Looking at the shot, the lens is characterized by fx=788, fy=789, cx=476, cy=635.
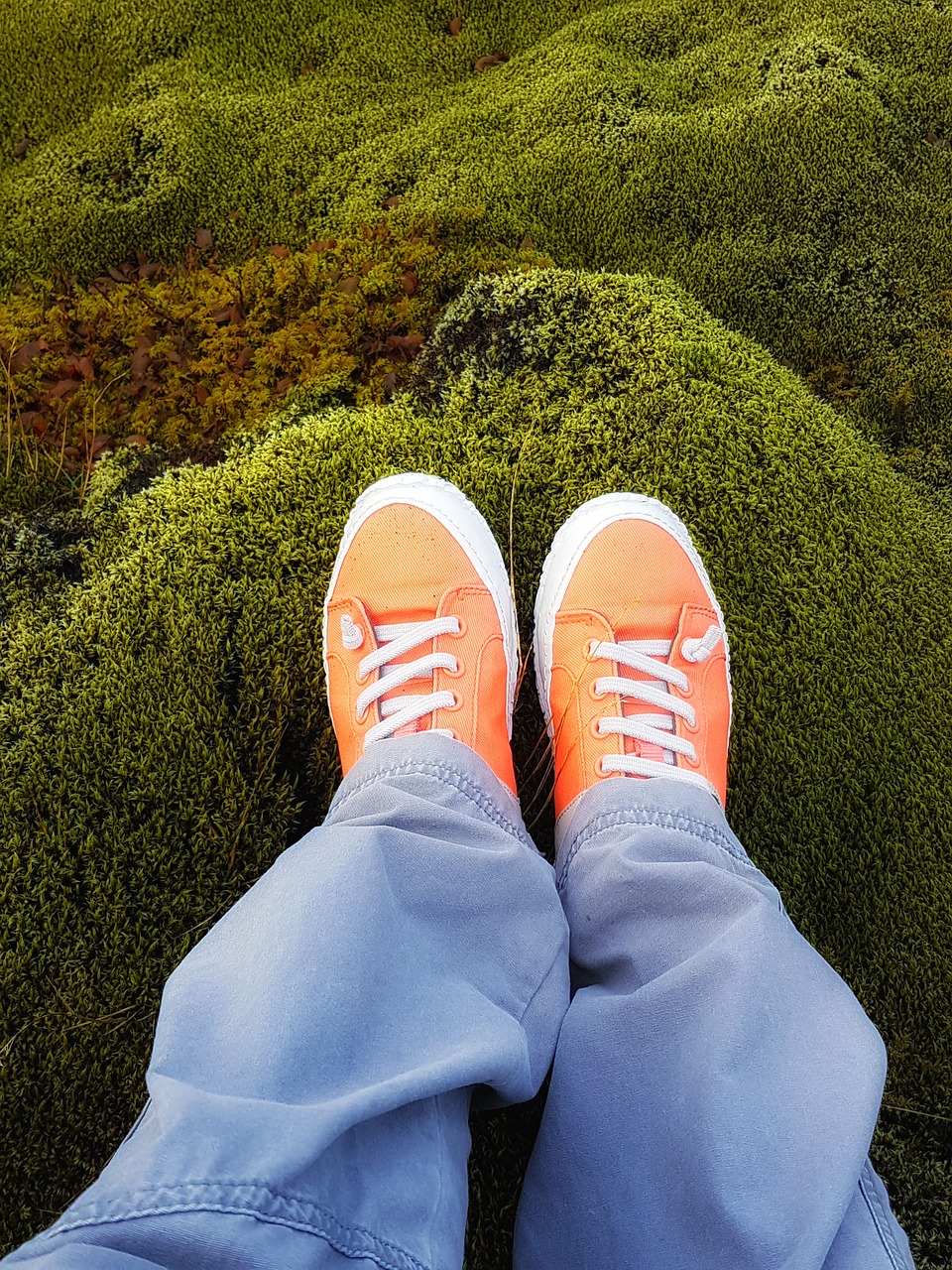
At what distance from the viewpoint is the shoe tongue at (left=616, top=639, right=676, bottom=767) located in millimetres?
1681

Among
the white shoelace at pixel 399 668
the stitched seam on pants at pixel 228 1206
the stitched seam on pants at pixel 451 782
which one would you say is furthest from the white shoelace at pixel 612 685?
the stitched seam on pants at pixel 228 1206

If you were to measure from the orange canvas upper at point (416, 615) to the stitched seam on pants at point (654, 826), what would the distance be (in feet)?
0.70

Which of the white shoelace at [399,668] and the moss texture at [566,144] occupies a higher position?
the moss texture at [566,144]

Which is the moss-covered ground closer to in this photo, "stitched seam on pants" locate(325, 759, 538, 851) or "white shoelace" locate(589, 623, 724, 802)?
"white shoelace" locate(589, 623, 724, 802)

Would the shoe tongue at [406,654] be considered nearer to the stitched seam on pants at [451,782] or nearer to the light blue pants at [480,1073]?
the stitched seam on pants at [451,782]

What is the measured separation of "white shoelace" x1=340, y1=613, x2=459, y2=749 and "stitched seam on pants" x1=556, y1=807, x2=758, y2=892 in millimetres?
331

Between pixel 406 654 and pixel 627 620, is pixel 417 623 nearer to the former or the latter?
pixel 406 654

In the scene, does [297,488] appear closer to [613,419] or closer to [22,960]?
[613,419]

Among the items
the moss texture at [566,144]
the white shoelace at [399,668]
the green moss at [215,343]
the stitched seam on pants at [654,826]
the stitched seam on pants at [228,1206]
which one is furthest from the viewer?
the moss texture at [566,144]

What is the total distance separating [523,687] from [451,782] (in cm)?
56

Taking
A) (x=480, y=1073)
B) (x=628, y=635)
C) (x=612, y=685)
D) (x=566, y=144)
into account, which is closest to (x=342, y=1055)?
(x=480, y=1073)

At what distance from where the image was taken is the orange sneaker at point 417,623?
1682 millimetres

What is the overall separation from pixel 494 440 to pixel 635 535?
44 cm

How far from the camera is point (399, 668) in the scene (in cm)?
175
